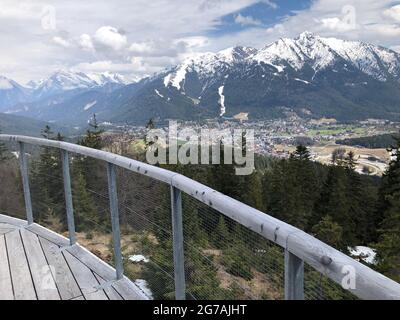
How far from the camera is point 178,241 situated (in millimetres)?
2244

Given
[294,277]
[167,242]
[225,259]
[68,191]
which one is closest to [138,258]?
[167,242]

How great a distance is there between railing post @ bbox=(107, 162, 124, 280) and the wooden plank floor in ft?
0.40

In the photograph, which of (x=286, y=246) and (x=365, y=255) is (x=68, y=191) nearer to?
(x=286, y=246)

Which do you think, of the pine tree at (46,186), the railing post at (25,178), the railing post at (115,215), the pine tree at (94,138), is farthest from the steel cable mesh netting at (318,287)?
the pine tree at (94,138)

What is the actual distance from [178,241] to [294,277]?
3.47 feet

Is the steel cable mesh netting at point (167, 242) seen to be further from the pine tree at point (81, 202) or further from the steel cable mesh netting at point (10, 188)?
the steel cable mesh netting at point (10, 188)

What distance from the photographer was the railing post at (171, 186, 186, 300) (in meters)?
2.17

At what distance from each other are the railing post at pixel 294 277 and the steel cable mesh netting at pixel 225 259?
0.11m

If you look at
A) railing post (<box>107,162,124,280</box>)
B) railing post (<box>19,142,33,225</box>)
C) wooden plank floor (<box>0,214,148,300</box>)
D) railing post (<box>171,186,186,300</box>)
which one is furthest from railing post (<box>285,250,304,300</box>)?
railing post (<box>19,142,33,225</box>)

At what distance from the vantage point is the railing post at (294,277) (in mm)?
1286

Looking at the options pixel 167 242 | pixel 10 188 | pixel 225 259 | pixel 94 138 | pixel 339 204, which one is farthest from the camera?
pixel 94 138

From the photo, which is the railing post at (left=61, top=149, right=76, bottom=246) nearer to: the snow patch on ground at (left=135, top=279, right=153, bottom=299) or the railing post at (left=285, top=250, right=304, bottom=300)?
the snow patch on ground at (left=135, top=279, right=153, bottom=299)
